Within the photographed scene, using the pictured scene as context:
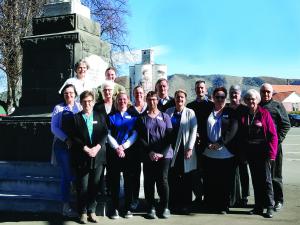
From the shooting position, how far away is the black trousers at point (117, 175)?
17.4 ft

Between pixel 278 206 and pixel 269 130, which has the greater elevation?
pixel 269 130

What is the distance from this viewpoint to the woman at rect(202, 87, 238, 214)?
5598mm

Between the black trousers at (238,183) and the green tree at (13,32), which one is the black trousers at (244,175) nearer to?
the black trousers at (238,183)

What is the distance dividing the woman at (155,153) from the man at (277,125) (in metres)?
1.64

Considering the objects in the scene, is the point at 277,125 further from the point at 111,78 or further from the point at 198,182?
the point at 111,78

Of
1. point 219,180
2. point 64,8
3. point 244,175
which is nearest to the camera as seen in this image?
point 219,180

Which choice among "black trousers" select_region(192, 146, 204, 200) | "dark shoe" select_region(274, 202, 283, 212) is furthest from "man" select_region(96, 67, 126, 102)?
"dark shoe" select_region(274, 202, 283, 212)

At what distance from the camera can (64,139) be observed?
16.9 feet

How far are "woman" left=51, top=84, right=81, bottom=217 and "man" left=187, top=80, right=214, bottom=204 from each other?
1.87m

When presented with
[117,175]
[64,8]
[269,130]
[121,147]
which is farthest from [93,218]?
[64,8]

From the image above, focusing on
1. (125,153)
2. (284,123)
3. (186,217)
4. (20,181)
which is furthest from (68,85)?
(284,123)

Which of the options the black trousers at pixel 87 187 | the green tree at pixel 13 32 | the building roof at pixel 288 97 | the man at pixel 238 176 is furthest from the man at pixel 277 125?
the building roof at pixel 288 97

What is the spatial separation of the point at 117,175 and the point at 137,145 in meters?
0.51

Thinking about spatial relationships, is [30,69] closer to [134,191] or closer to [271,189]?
[134,191]
